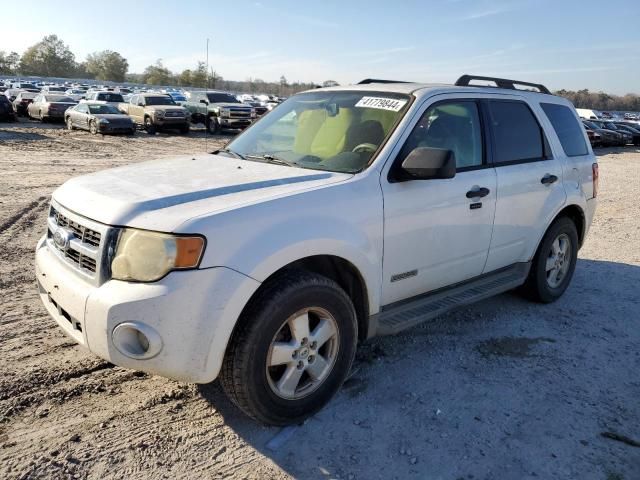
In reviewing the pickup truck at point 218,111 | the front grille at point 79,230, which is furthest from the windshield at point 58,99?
the front grille at point 79,230

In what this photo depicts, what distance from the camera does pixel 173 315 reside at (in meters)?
2.41

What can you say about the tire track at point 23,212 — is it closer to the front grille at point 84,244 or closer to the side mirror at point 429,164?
the front grille at point 84,244

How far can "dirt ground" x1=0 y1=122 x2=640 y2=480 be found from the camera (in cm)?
266

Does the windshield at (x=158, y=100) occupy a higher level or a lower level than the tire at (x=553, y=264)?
higher

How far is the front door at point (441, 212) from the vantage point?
3.30 m

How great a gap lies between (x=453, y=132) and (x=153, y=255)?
2418 mm

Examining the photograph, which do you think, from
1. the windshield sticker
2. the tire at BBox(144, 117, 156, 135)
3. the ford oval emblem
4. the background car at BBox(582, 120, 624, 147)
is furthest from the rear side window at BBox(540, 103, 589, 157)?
the background car at BBox(582, 120, 624, 147)

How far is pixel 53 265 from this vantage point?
9.57 ft

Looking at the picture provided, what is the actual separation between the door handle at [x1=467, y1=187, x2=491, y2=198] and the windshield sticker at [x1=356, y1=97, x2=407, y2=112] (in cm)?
80

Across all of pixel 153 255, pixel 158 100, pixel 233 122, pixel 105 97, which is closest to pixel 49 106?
pixel 105 97

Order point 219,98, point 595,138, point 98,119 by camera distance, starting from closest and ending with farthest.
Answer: point 98,119
point 219,98
point 595,138

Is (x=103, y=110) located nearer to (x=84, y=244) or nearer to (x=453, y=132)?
(x=453, y=132)

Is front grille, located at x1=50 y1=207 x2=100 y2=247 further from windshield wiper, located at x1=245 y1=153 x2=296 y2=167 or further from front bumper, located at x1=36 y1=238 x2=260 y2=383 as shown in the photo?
windshield wiper, located at x1=245 y1=153 x2=296 y2=167

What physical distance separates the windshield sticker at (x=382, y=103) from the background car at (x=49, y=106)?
87.7ft
